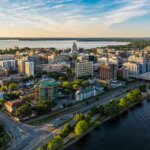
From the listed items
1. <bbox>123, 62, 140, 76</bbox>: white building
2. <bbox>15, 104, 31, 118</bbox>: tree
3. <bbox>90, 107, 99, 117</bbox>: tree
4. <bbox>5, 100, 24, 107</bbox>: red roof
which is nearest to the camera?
<bbox>15, 104, 31, 118</bbox>: tree

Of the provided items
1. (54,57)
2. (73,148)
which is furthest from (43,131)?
(54,57)

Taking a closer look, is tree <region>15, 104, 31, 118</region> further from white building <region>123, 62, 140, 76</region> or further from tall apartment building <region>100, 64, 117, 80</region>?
white building <region>123, 62, 140, 76</region>

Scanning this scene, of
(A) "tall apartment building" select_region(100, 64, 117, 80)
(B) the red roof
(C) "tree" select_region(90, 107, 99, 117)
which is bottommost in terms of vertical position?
(C) "tree" select_region(90, 107, 99, 117)

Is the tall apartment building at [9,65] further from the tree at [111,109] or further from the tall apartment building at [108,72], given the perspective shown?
the tree at [111,109]

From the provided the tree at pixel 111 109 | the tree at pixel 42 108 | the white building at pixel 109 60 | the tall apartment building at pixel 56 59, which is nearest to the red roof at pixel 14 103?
the tree at pixel 42 108

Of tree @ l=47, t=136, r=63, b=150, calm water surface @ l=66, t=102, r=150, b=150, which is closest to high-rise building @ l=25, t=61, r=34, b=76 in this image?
→ calm water surface @ l=66, t=102, r=150, b=150

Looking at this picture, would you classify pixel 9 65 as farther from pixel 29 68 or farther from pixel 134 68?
pixel 134 68

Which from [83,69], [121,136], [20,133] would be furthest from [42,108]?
[83,69]
